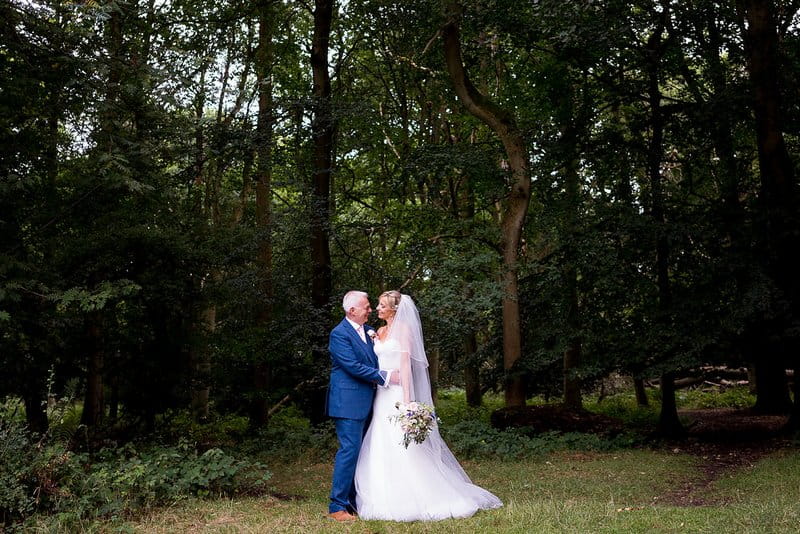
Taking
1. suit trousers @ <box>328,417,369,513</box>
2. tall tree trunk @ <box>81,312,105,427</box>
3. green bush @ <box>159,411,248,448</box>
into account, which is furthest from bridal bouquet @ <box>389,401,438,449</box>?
tall tree trunk @ <box>81,312,105,427</box>

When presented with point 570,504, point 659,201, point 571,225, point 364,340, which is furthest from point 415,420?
point 659,201

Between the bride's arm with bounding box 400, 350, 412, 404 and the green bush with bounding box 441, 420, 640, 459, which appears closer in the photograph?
the bride's arm with bounding box 400, 350, 412, 404

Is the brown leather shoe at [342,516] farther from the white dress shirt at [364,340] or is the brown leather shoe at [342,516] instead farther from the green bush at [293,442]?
the green bush at [293,442]

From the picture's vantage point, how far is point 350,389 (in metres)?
7.03

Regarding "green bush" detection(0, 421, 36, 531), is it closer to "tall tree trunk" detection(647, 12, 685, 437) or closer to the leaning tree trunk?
the leaning tree trunk

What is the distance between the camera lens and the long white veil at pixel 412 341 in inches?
281

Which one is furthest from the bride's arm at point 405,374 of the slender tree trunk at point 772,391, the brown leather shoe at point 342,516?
the slender tree trunk at point 772,391

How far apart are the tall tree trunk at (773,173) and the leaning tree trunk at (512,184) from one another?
14.3ft

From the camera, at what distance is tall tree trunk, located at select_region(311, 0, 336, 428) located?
47.8ft

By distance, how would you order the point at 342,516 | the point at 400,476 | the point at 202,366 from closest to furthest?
the point at 342,516, the point at 400,476, the point at 202,366

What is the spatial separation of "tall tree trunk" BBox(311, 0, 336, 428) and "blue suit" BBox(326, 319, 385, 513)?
293 inches

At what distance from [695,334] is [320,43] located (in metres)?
9.74

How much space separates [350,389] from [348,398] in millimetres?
87

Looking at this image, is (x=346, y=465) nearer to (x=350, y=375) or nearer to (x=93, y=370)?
(x=350, y=375)
